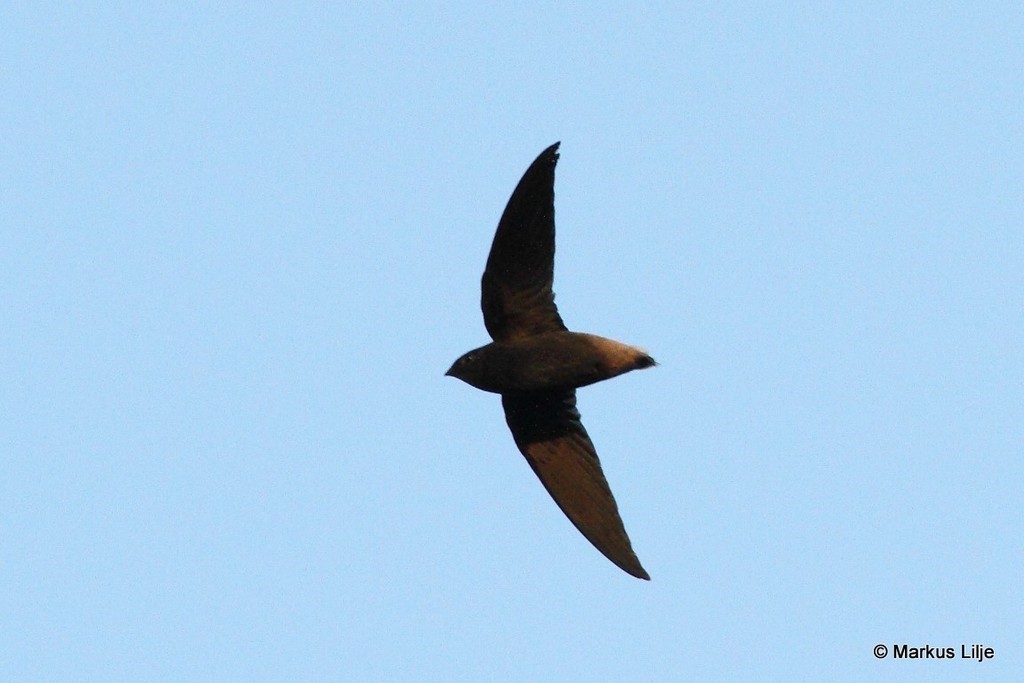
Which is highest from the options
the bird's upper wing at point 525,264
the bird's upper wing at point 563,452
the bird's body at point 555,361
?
the bird's upper wing at point 525,264

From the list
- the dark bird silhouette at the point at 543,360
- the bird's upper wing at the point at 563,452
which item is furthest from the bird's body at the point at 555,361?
the bird's upper wing at the point at 563,452

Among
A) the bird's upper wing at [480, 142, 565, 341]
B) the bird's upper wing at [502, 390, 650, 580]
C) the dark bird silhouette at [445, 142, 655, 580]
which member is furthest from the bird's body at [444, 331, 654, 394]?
the bird's upper wing at [502, 390, 650, 580]

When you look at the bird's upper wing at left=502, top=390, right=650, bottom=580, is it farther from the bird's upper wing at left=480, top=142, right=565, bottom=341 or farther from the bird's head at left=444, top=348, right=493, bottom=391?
the bird's upper wing at left=480, top=142, right=565, bottom=341

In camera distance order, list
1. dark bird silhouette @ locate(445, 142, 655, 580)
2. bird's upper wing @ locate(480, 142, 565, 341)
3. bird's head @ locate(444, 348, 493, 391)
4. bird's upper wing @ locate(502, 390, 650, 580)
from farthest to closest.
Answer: bird's upper wing @ locate(502, 390, 650, 580)
bird's head @ locate(444, 348, 493, 391)
dark bird silhouette @ locate(445, 142, 655, 580)
bird's upper wing @ locate(480, 142, 565, 341)

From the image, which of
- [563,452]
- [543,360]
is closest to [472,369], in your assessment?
[543,360]

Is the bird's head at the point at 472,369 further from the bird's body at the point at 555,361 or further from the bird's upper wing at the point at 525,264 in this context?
the bird's upper wing at the point at 525,264

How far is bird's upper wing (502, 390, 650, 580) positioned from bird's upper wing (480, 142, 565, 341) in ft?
2.21

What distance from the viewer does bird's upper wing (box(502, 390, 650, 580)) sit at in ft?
50.6

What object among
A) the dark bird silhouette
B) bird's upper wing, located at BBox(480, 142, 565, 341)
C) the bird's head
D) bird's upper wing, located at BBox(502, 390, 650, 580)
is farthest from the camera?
bird's upper wing, located at BBox(502, 390, 650, 580)

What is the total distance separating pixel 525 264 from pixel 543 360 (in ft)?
2.55

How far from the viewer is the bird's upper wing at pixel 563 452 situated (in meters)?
15.4

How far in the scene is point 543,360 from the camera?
1507 centimetres

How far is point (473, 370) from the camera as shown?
50.2 feet

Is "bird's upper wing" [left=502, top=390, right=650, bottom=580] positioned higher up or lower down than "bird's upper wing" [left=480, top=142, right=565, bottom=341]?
lower down
